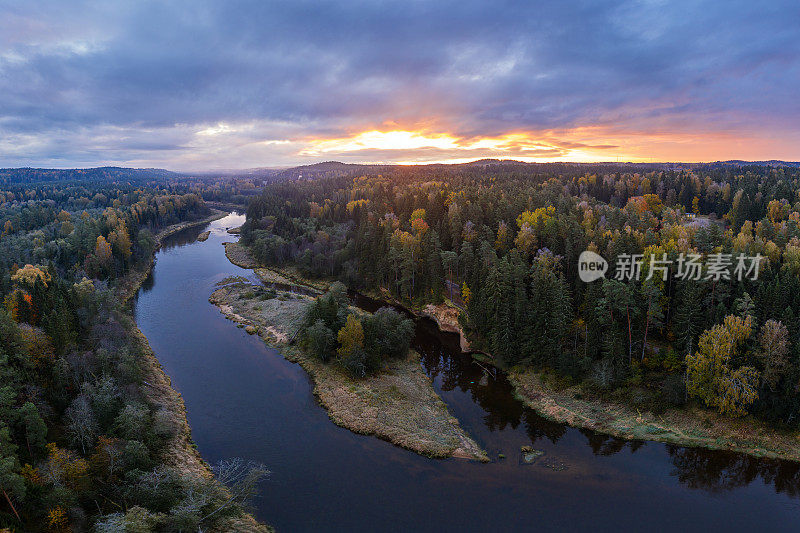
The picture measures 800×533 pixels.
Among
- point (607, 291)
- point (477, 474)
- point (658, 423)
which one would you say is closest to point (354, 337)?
point (477, 474)

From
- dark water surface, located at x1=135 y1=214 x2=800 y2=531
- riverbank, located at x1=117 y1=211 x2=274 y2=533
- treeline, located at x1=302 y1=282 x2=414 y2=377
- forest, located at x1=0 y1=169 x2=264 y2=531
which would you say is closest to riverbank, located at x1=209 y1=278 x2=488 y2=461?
dark water surface, located at x1=135 y1=214 x2=800 y2=531

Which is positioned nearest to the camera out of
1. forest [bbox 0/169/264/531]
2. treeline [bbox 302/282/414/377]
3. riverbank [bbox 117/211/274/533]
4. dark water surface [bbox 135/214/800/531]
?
forest [bbox 0/169/264/531]

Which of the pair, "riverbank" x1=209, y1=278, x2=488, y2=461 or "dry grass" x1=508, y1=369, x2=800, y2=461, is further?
"riverbank" x1=209, y1=278, x2=488, y2=461

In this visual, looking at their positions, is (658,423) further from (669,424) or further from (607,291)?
(607,291)

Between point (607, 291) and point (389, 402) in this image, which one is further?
point (607, 291)

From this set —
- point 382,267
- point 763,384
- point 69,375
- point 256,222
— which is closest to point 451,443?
point 763,384

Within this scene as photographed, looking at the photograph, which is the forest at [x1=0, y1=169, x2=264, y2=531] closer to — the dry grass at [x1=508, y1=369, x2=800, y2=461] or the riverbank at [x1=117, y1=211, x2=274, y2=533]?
the riverbank at [x1=117, y1=211, x2=274, y2=533]

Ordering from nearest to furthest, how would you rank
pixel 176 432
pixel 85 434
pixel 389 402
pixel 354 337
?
pixel 85 434, pixel 176 432, pixel 389 402, pixel 354 337

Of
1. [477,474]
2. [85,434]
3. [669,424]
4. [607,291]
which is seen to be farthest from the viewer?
[607,291]
